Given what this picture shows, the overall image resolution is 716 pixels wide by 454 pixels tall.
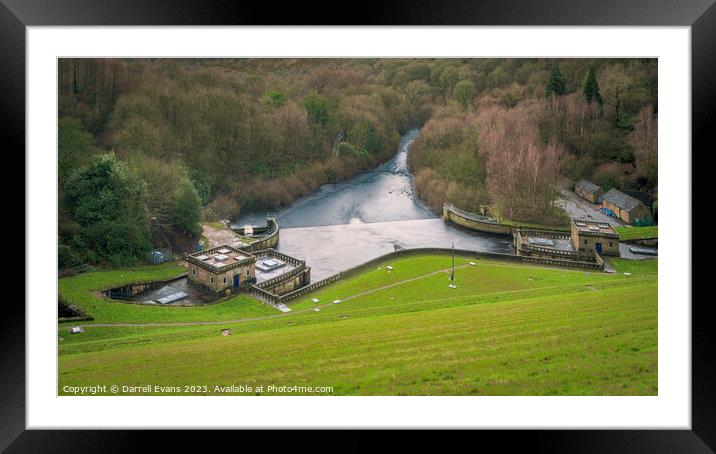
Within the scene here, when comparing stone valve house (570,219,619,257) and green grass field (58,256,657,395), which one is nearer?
green grass field (58,256,657,395)

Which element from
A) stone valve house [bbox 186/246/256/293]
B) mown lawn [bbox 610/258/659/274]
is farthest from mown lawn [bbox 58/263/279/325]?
mown lawn [bbox 610/258/659/274]

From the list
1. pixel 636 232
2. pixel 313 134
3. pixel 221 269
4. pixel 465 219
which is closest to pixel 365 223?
pixel 465 219

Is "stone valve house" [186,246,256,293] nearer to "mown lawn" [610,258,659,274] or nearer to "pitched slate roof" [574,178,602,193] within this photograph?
"pitched slate roof" [574,178,602,193]

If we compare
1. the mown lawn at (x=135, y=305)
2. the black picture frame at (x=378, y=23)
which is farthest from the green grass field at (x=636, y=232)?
the mown lawn at (x=135, y=305)

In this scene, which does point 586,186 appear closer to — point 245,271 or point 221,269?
point 245,271

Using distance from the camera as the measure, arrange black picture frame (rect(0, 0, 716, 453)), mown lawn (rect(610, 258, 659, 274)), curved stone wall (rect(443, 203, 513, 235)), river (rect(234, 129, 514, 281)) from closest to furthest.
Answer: black picture frame (rect(0, 0, 716, 453)) → mown lawn (rect(610, 258, 659, 274)) → river (rect(234, 129, 514, 281)) → curved stone wall (rect(443, 203, 513, 235))

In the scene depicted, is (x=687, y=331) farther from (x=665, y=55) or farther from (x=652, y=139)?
(x=665, y=55)
